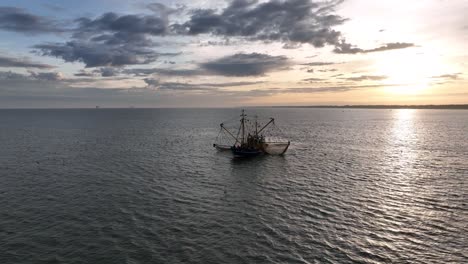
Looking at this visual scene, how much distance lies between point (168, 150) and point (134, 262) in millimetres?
78690

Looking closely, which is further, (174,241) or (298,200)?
(298,200)

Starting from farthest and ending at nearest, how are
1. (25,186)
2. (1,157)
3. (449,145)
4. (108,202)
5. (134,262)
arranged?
(449,145) → (1,157) → (25,186) → (108,202) → (134,262)

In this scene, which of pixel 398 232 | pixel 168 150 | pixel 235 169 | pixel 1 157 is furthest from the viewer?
pixel 168 150

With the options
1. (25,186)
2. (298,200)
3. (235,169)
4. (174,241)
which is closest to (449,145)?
(235,169)

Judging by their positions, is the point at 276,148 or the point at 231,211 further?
the point at 276,148

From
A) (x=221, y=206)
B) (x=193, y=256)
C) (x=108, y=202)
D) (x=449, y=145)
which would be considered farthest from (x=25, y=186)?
(x=449, y=145)

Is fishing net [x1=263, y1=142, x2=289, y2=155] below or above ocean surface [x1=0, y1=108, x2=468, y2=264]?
above

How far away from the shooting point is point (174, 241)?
39188 mm

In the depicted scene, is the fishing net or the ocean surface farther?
the fishing net

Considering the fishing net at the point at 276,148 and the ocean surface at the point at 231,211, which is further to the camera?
the fishing net at the point at 276,148

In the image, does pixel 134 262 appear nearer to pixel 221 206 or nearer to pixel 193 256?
pixel 193 256

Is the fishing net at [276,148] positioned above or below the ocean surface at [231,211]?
above

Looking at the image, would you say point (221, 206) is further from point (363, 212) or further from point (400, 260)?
point (400, 260)

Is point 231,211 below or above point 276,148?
below
